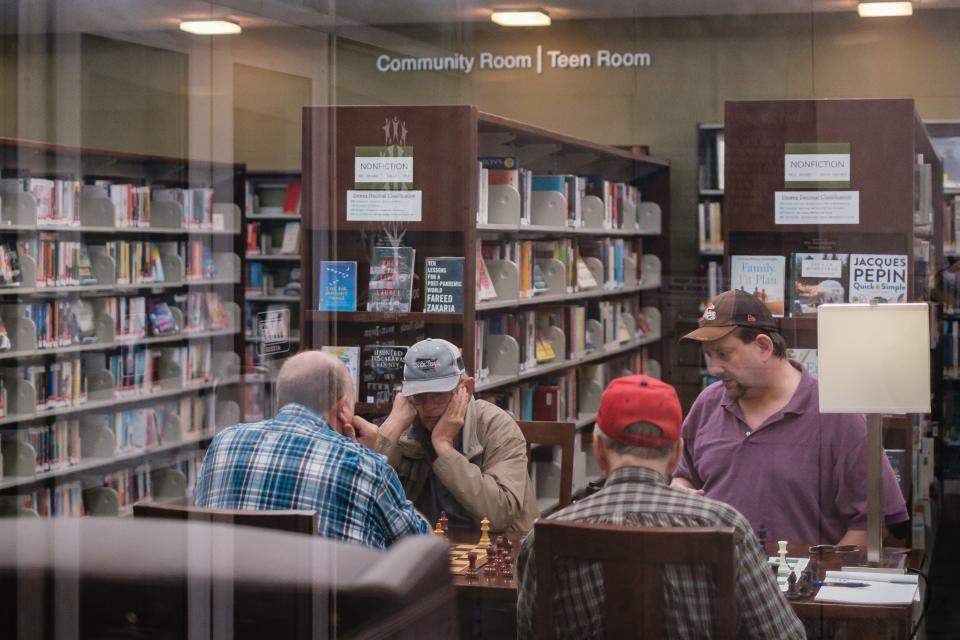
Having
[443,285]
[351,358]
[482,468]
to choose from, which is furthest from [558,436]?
[351,358]

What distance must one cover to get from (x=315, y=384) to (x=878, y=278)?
5.41 feet

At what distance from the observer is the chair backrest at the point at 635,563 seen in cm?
201

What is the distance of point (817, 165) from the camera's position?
339 centimetres

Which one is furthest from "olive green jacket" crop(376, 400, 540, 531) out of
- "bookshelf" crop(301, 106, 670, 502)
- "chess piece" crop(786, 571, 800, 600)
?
"chess piece" crop(786, 571, 800, 600)

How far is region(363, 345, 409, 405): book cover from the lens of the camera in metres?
3.80

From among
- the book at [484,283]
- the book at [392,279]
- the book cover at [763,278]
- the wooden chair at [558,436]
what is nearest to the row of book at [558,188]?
the book at [484,283]

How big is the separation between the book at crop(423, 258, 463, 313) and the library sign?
764mm

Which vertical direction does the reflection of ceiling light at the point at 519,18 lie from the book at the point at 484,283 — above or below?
above

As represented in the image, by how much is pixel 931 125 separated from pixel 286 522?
2.16 meters

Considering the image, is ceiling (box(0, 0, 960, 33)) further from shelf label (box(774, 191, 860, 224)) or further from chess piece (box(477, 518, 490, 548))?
chess piece (box(477, 518, 490, 548))

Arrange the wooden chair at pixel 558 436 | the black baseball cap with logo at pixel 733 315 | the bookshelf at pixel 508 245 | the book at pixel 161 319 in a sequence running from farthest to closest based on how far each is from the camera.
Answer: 1. the book at pixel 161 319
2. the bookshelf at pixel 508 245
3. the wooden chair at pixel 558 436
4. the black baseball cap with logo at pixel 733 315

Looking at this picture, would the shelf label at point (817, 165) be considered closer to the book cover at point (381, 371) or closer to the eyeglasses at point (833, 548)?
the eyeglasses at point (833, 548)

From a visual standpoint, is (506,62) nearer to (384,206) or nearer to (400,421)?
(384,206)

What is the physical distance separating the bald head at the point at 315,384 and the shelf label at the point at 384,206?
0.78m
